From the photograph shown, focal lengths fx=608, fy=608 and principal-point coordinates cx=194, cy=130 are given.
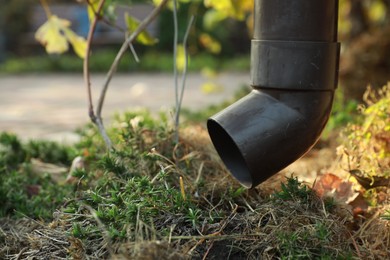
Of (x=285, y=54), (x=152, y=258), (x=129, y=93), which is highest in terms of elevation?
(x=285, y=54)

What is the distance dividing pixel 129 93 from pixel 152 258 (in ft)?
25.1

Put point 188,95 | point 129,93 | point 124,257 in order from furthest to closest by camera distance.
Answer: point 129,93 < point 188,95 < point 124,257

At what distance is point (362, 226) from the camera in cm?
186

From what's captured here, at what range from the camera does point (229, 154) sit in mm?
2012

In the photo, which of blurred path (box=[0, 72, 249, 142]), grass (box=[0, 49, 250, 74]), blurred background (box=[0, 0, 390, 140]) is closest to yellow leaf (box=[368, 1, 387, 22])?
blurred background (box=[0, 0, 390, 140])

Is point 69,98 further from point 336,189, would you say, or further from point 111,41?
point 111,41

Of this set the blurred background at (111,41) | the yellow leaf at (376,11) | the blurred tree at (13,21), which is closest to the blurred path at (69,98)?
the blurred background at (111,41)

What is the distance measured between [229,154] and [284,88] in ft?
0.97

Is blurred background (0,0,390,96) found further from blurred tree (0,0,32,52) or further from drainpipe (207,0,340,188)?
drainpipe (207,0,340,188)

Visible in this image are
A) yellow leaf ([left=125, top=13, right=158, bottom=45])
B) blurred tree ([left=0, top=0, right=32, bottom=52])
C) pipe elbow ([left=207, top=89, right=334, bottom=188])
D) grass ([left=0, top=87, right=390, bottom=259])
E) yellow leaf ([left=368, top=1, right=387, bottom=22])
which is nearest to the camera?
grass ([left=0, top=87, right=390, bottom=259])

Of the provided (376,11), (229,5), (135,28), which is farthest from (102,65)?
(135,28)

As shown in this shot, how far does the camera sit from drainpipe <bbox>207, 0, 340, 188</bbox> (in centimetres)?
181

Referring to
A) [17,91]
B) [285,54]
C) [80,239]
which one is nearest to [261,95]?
[285,54]

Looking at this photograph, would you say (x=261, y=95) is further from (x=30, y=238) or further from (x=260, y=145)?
(x=30, y=238)
